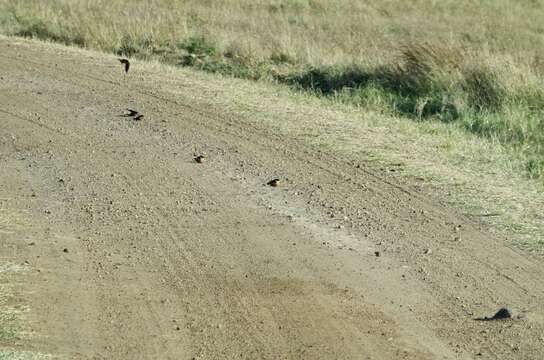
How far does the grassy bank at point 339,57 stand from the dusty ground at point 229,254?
2.47m

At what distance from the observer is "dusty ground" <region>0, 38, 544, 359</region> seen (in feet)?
20.9

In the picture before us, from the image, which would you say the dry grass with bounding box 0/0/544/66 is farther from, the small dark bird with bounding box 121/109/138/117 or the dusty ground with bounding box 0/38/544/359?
the dusty ground with bounding box 0/38/544/359

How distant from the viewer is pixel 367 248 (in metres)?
7.98

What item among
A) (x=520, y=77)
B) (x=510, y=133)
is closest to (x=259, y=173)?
(x=510, y=133)

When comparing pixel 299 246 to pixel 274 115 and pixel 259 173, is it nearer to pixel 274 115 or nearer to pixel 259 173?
pixel 259 173

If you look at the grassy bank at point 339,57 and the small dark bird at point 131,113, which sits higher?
the small dark bird at point 131,113

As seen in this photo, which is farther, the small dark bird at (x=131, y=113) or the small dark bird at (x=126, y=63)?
the small dark bird at (x=126, y=63)

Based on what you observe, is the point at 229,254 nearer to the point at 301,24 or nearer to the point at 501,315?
the point at 501,315

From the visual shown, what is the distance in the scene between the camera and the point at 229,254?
7.71 m

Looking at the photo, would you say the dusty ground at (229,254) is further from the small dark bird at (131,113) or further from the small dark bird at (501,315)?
the small dark bird at (131,113)

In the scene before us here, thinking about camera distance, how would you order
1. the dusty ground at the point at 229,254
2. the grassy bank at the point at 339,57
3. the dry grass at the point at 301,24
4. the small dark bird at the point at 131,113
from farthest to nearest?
the dry grass at the point at 301,24 < the grassy bank at the point at 339,57 < the small dark bird at the point at 131,113 < the dusty ground at the point at 229,254

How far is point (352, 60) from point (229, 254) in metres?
10.3

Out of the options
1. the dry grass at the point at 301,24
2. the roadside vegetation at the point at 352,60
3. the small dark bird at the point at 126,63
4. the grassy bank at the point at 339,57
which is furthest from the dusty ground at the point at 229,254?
the dry grass at the point at 301,24

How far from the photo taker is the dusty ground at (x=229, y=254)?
636 cm
